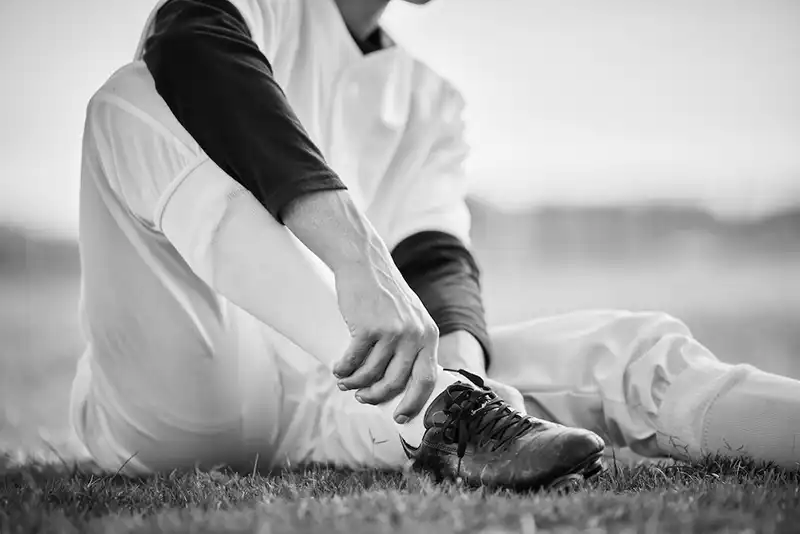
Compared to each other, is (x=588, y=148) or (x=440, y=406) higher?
(x=440, y=406)

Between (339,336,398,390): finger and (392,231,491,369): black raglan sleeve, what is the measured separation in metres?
0.33

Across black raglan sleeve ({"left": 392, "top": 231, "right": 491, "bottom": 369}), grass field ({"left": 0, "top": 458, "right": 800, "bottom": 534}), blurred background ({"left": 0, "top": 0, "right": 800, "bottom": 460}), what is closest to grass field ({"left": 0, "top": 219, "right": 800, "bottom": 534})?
grass field ({"left": 0, "top": 458, "right": 800, "bottom": 534})

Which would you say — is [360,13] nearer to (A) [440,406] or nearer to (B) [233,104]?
(B) [233,104]

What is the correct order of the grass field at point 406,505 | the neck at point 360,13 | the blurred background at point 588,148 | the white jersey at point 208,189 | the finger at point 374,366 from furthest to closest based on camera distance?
1. the blurred background at point 588,148
2. the neck at point 360,13
3. the white jersey at point 208,189
4. the finger at point 374,366
5. the grass field at point 406,505

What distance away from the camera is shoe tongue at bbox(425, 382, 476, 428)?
710 millimetres

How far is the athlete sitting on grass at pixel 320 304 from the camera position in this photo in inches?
27.5

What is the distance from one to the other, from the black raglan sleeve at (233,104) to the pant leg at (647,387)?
17.8 inches

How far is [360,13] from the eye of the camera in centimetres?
121

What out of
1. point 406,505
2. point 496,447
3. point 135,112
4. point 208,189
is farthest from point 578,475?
point 135,112

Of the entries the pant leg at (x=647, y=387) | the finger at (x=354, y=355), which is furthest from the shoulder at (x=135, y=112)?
the pant leg at (x=647, y=387)

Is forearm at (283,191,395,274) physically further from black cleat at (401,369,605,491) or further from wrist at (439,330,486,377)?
wrist at (439,330,486,377)

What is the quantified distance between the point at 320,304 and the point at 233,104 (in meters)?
0.21

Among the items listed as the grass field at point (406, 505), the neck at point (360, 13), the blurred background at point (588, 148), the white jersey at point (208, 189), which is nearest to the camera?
the grass field at point (406, 505)

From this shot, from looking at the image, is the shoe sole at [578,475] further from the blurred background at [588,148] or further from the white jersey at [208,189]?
the blurred background at [588,148]
